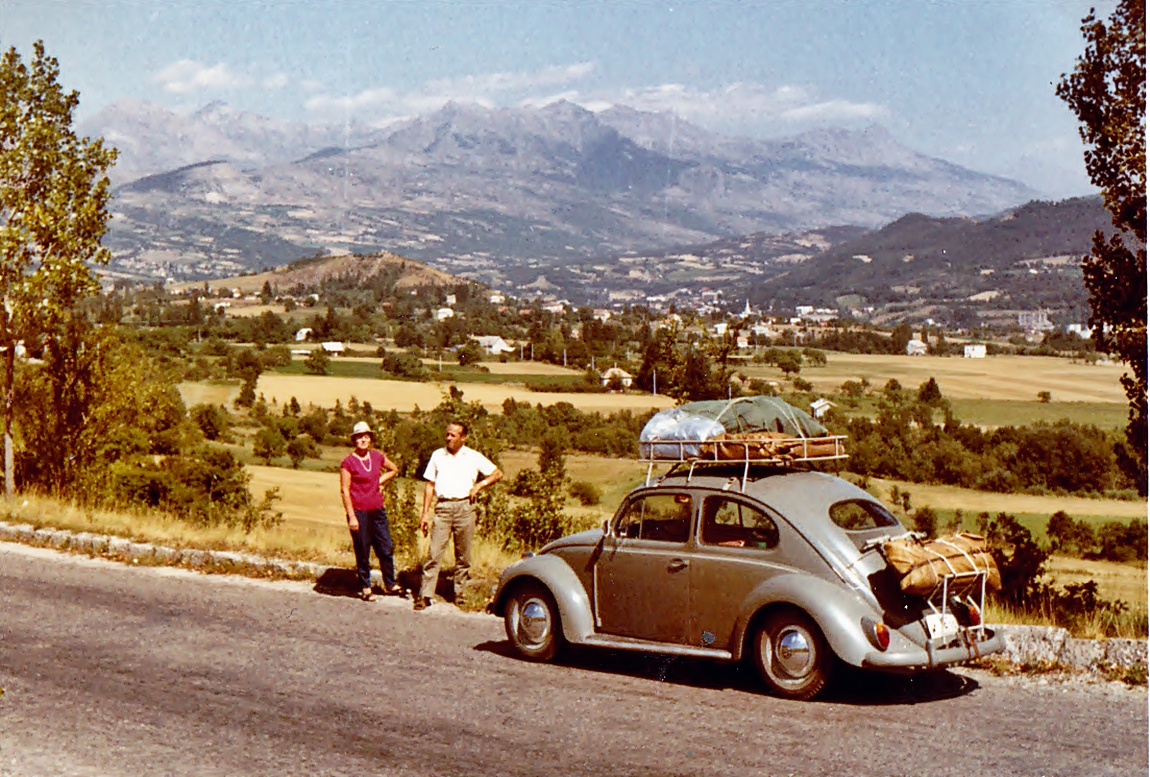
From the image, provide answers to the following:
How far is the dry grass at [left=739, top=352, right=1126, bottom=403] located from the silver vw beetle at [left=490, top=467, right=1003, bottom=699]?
99476 millimetres

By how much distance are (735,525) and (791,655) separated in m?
1.35

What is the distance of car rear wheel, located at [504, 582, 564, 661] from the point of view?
11125 millimetres

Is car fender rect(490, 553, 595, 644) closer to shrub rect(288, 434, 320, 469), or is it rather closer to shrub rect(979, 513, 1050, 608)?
shrub rect(979, 513, 1050, 608)

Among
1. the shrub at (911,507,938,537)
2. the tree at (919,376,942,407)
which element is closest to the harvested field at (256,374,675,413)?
the tree at (919,376,942,407)

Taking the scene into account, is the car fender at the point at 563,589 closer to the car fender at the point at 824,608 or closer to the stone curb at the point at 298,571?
the car fender at the point at 824,608

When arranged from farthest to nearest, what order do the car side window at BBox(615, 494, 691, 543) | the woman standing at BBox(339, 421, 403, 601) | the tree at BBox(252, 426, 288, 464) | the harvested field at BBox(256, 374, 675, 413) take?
the harvested field at BBox(256, 374, 675, 413), the tree at BBox(252, 426, 288, 464), the woman standing at BBox(339, 421, 403, 601), the car side window at BBox(615, 494, 691, 543)

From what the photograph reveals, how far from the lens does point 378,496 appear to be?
13953 mm

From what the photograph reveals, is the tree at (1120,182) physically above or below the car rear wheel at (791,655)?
above

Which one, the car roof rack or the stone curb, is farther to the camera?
the car roof rack

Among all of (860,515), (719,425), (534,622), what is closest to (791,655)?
(860,515)

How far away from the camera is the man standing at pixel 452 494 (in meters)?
13.3

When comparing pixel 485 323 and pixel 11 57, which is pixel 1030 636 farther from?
pixel 485 323

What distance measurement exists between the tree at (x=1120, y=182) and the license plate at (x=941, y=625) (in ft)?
19.6

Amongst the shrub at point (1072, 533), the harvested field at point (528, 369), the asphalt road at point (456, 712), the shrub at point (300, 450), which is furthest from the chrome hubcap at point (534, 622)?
the harvested field at point (528, 369)
